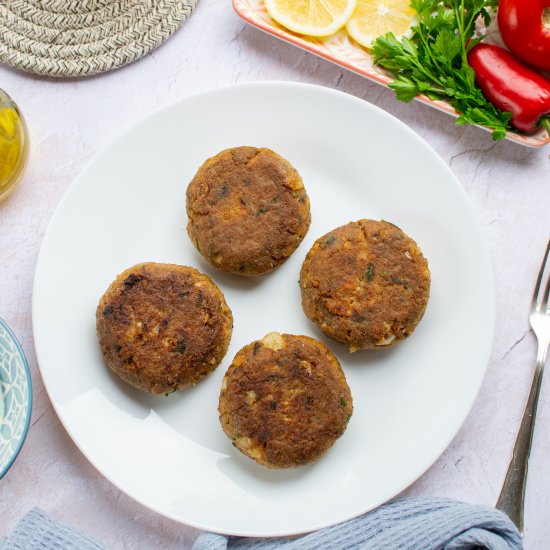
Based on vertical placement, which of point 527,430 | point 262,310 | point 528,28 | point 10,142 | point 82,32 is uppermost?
point 528,28

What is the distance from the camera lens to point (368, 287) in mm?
2418

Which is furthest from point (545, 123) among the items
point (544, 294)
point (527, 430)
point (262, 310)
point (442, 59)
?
point (262, 310)

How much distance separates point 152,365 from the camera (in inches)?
93.7

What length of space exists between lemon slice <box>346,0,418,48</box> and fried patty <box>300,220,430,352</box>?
0.81 m

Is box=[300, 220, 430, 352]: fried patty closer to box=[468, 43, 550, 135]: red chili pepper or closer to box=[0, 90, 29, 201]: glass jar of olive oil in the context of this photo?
box=[468, 43, 550, 135]: red chili pepper

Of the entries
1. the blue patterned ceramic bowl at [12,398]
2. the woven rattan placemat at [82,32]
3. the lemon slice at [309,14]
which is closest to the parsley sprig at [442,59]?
the lemon slice at [309,14]

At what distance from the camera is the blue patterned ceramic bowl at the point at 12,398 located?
237 cm

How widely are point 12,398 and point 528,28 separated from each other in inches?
95.8

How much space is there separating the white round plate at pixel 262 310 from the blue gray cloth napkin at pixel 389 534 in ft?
0.24

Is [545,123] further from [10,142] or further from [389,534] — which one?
[10,142]

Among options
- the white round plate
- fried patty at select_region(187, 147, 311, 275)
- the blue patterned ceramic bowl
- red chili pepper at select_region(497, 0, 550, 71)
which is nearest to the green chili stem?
red chili pepper at select_region(497, 0, 550, 71)

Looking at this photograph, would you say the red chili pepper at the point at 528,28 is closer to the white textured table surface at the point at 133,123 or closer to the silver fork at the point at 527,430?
the white textured table surface at the point at 133,123

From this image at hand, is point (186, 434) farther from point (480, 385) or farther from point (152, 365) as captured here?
point (480, 385)

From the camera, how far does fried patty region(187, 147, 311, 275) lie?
2.42 meters
